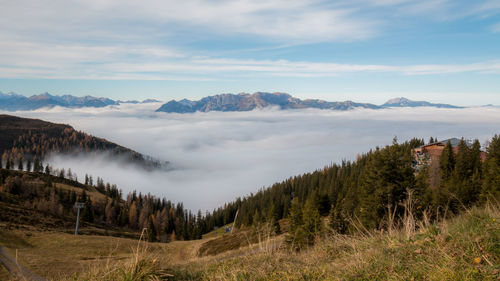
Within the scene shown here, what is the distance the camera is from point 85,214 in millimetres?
111375

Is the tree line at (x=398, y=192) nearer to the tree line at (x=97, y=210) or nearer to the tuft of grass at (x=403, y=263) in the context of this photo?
the tuft of grass at (x=403, y=263)

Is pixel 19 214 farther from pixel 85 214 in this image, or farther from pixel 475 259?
pixel 475 259

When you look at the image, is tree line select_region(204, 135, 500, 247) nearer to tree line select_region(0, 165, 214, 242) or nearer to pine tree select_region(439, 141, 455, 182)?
pine tree select_region(439, 141, 455, 182)

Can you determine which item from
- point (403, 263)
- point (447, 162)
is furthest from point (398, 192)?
point (447, 162)

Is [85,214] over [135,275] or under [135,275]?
under

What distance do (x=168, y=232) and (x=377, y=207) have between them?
4613 inches

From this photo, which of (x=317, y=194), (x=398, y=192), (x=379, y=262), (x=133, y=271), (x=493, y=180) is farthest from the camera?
(x=317, y=194)

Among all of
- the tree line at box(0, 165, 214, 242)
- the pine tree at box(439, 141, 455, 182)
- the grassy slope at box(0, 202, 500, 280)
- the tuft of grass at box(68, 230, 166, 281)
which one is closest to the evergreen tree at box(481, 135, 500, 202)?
the pine tree at box(439, 141, 455, 182)

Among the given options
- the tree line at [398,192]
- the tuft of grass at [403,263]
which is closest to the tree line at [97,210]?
the tree line at [398,192]

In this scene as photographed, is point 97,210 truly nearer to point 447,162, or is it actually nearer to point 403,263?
point 447,162

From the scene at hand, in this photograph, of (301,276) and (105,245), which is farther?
(105,245)

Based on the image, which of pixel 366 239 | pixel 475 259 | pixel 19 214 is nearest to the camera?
pixel 475 259

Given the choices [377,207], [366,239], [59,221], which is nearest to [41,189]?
[59,221]

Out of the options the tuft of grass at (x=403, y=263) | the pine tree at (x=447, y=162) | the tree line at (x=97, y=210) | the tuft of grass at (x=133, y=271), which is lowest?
the tree line at (x=97, y=210)
